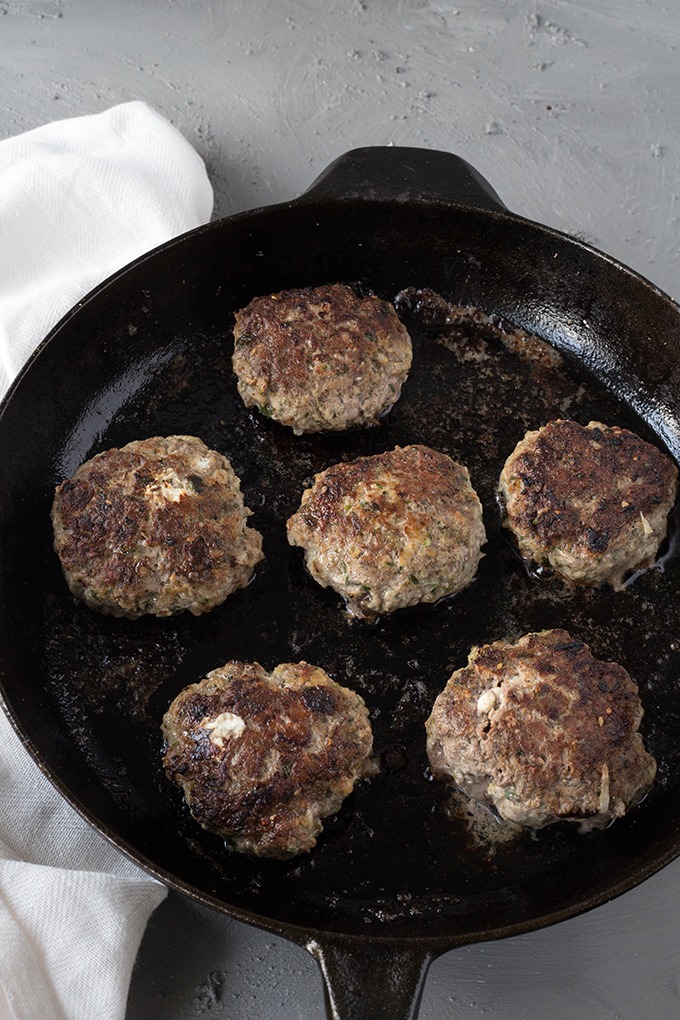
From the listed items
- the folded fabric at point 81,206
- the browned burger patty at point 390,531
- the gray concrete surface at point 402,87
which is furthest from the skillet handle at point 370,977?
the gray concrete surface at point 402,87

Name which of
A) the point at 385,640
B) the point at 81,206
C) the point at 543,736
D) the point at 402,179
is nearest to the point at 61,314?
the point at 81,206

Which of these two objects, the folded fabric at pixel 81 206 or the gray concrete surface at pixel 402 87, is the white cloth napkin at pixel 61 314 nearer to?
the folded fabric at pixel 81 206

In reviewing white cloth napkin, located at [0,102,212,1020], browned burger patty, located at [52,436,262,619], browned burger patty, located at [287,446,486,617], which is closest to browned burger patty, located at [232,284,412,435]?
browned burger patty, located at [287,446,486,617]

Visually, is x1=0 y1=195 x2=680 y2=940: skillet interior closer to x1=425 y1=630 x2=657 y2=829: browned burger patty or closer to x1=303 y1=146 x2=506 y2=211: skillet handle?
x1=303 y1=146 x2=506 y2=211: skillet handle

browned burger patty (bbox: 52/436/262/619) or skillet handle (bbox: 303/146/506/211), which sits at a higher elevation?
skillet handle (bbox: 303/146/506/211)

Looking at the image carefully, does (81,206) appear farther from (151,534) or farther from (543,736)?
(543,736)

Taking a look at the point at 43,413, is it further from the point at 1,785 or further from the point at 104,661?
the point at 1,785
